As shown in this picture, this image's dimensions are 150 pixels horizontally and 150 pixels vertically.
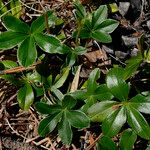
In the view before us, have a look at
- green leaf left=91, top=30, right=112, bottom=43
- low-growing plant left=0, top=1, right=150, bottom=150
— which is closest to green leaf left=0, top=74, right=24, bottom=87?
low-growing plant left=0, top=1, right=150, bottom=150

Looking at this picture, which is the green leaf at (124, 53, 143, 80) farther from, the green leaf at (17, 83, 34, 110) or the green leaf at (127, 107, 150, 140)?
the green leaf at (17, 83, 34, 110)

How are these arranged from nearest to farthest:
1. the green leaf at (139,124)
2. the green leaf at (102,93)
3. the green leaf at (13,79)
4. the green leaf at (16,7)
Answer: the green leaf at (139,124) < the green leaf at (102,93) < the green leaf at (13,79) < the green leaf at (16,7)

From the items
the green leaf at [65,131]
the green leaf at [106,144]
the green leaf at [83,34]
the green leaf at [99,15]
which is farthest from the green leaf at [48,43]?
the green leaf at [106,144]

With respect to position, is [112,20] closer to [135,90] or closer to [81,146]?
[135,90]

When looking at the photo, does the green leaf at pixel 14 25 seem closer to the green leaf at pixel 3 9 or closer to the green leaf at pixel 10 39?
the green leaf at pixel 10 39

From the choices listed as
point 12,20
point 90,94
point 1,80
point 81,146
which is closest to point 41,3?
point 12,20

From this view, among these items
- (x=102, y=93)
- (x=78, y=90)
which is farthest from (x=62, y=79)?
(x=102, y=93)
